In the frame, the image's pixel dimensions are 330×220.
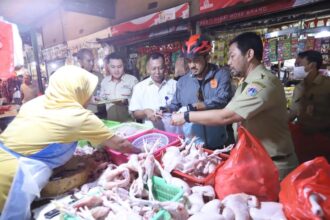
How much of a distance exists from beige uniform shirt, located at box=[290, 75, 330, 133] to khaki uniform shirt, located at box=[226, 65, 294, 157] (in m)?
1.81

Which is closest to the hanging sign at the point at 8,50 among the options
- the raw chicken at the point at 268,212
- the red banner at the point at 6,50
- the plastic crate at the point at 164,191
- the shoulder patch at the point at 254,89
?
the red banner at the point at 6,50

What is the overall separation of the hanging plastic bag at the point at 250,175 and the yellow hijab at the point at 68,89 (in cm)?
120

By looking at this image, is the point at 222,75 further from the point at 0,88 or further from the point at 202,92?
the point at 0,88

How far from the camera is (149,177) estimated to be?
150 centimetres

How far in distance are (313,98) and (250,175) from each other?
9.19ft

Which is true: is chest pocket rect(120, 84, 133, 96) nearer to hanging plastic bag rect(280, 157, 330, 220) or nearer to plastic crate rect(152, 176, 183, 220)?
plastic crate rect(152, 176, 183, 220)

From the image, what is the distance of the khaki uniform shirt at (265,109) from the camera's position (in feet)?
5.92

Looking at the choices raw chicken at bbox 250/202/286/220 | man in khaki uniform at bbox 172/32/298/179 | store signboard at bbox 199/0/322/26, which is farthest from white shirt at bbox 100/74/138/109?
raw chicken at bbox 250/202/286/220

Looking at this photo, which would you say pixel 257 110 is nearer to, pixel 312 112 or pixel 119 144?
pixel 119 144

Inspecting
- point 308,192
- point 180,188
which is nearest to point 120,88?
point 180,188

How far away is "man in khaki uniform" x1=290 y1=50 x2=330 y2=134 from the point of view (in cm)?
342

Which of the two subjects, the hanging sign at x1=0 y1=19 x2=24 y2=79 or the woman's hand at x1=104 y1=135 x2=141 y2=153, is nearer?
the woman's hand at x1=104 y1=135 x2=141 y2=153

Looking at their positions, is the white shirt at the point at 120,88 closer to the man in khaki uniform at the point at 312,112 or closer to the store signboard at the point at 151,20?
the store signboard at the point at 151,20

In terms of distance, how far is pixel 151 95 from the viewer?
319 cm
